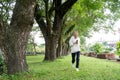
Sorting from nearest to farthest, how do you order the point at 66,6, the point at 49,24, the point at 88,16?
1. the point at 66,6
2. the point at 49,24
3. the point at 88,16

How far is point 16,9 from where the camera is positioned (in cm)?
1002

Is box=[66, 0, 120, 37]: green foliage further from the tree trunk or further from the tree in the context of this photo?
the tree trunk

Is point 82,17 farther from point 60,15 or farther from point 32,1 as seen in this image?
point 32,1

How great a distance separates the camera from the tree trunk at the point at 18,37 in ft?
31.9

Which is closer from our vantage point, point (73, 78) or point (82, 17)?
point (73, 78)

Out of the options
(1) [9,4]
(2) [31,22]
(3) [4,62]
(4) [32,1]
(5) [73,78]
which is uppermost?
(1) [9,4]

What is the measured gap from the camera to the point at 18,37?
32.3ft

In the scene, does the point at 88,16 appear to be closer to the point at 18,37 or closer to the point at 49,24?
the point at 49,24

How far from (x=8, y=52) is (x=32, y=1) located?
2.23m

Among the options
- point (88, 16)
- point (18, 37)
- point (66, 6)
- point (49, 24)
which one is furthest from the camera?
point (88, 16)

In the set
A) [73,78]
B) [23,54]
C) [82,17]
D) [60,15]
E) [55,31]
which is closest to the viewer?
[73,78]

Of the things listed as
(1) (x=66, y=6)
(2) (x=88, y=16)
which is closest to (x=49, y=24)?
(1) (x=66, y=6)

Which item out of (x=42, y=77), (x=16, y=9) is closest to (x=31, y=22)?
(x=16, y=9)

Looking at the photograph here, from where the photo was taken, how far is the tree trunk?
9.72 meters
